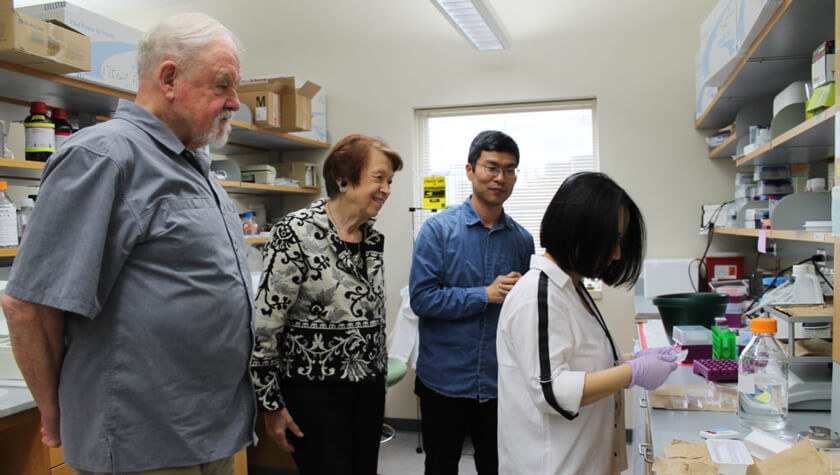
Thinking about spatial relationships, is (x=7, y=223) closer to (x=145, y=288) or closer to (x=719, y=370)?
(x=145, y=288)

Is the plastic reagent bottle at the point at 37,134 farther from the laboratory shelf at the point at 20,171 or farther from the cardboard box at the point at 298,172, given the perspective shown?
the cardboard box at the point at 298,172

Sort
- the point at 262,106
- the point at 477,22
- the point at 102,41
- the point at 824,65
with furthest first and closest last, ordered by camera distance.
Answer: the point at 262,106, the point at 477,22, the point at 102,41, the point at 824,65

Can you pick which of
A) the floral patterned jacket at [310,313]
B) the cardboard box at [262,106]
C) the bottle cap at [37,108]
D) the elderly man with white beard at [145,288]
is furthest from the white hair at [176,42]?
the cardboard box at [262,106]

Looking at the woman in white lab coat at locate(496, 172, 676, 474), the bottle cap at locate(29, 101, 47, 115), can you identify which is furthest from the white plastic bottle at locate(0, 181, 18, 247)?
the woman in white lab coat at locate(496, 172, 676, 474)

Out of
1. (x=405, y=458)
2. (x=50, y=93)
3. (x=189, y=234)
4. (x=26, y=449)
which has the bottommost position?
(x=405, y=458)

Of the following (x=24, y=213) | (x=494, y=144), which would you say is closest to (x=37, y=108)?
(x=24, y=213)

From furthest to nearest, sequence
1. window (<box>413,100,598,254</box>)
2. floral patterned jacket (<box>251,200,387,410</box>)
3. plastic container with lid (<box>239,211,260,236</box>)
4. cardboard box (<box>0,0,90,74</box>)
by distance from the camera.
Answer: window (<box>413,100,598,254</box>), plastic container with lid (<box>239,211,260,236</box>), cardboard box (<box>0,0,90,74</box>), floral patterned jacket (<box>251,200,387,410</box>)

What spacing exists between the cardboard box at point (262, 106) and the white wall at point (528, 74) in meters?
0.71

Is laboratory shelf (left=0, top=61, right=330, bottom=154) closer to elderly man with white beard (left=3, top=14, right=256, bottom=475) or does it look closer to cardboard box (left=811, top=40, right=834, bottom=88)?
elderly man with white beard (left=3, top=14, right=256, bottom=475)

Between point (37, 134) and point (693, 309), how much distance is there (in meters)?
2.56

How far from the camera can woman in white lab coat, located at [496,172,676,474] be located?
1.19 metres

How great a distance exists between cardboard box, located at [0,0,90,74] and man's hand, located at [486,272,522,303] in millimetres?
1705

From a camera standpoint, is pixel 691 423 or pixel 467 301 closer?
pixel 691 423

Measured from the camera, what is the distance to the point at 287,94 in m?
3.50
